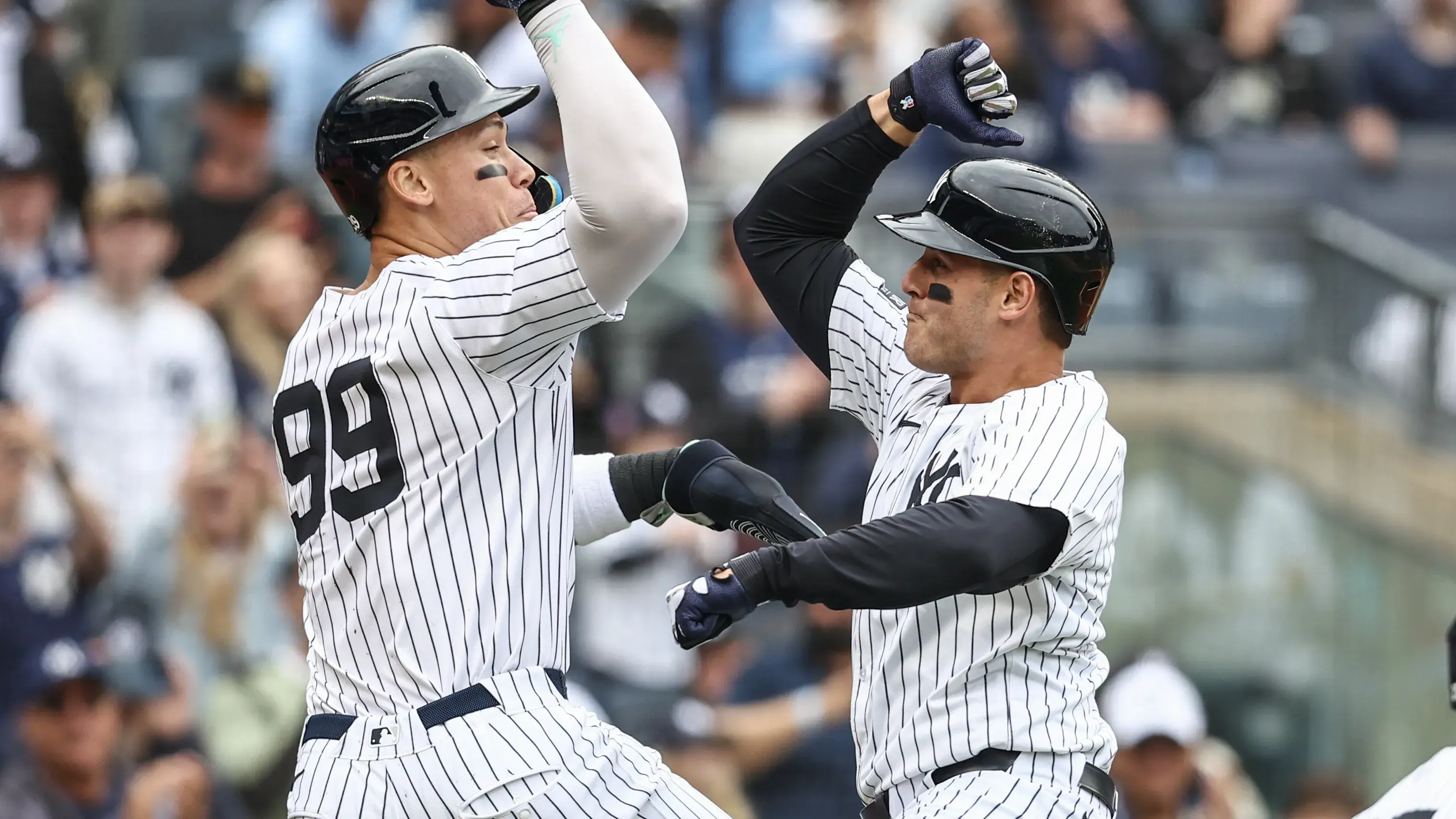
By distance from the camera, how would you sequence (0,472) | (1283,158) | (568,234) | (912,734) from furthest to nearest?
(1283,158), (0,472), (912,734), (568,234)

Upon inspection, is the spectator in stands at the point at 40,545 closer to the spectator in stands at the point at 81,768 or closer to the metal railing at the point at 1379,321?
the spectator in stands at the point at 81,768

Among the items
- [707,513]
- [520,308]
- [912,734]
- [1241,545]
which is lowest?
[1241,545]

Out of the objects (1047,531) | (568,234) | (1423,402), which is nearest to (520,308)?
(568,234)

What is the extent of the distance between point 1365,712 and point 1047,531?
512 centimetres

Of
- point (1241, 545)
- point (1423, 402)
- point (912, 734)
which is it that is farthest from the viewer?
point (1423, 402)

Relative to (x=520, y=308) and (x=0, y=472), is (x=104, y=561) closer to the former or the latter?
(x=0, y=472)

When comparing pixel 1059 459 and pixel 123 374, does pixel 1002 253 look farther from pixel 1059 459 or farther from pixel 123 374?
pixel 123 374

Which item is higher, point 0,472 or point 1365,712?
point 0,472

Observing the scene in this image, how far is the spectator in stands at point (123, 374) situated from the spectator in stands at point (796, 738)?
2069mm

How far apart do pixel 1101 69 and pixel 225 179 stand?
14.0ft

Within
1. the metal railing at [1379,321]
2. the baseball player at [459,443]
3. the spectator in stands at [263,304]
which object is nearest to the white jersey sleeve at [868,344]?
the baseball player at [459,443]

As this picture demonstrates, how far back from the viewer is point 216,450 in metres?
6.87

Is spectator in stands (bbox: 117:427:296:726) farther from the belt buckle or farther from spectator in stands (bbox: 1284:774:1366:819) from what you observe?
the belt buckle

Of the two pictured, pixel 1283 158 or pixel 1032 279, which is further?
pixel 1283 158
